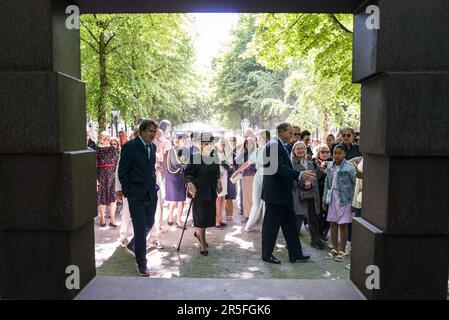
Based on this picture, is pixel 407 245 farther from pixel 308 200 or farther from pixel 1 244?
pixel 308 200

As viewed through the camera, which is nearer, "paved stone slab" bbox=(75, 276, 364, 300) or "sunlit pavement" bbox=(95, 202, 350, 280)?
"paved stone slab" bbox=(75, 276, 364, 300)

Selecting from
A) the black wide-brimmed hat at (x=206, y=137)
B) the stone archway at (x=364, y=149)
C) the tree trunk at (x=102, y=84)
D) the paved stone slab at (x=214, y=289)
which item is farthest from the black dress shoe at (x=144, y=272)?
the tree trunk at (x=102, y=84)

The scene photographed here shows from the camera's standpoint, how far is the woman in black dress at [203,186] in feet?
22.9

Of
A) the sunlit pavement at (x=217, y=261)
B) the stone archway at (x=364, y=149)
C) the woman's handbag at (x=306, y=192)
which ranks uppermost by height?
the stone archway at (x=364, y=149)

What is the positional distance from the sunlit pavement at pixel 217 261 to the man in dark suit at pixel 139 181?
1.94 ft

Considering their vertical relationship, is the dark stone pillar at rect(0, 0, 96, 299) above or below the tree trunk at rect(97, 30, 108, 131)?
below

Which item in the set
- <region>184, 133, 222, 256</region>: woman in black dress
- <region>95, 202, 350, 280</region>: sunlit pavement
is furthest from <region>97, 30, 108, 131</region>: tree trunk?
<region>184, 133, 222, 256</region>: woman in black dress

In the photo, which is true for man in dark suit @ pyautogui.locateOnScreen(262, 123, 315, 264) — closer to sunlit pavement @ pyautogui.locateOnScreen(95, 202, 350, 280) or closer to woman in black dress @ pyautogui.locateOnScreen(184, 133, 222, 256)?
sunlit pavement @ pyautogui.locateOnScreen(95, 202, 350, 280)

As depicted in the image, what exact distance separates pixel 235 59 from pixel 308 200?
1341 inches

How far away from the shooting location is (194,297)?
3334 mm

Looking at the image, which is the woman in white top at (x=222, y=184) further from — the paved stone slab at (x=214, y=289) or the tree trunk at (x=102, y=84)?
the tree trunk at (x=102, y=84)

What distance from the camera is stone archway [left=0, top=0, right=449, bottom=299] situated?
2889mm

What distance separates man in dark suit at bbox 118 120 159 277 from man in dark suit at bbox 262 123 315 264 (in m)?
1.87
